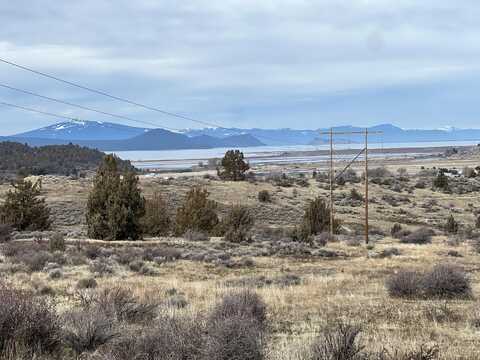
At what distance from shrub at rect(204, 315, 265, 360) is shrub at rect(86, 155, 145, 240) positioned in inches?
Result: 1292

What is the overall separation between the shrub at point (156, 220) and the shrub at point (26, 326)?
38.7 m

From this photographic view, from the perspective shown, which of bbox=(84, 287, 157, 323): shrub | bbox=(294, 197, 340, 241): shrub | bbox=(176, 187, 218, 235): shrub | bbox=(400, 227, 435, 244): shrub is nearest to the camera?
bbox=(84, 287, 157, 323): shrub

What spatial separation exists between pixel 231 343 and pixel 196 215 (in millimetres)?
39501

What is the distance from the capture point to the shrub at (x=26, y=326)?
7.45 m

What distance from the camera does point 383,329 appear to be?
34.5ft

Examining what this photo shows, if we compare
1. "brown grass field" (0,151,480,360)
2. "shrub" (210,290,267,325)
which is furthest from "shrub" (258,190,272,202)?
"shrub" (210,290,267,325)

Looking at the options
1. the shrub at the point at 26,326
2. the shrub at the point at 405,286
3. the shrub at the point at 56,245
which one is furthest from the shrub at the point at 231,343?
the shrub at the point at 56,245

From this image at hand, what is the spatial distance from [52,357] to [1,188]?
2728 inches

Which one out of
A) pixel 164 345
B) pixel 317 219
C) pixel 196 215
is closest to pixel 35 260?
pixel 164 345

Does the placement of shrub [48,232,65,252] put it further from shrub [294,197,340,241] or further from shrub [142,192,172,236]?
shrub [294,197,340,241]

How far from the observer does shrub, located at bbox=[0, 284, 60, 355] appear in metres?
7.45

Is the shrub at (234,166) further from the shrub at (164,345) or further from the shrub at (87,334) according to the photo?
the shrub at (164,345)

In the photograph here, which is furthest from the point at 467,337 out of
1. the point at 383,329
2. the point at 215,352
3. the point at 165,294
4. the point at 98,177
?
the point at 98,177

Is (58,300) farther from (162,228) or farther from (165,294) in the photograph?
(162,228)
